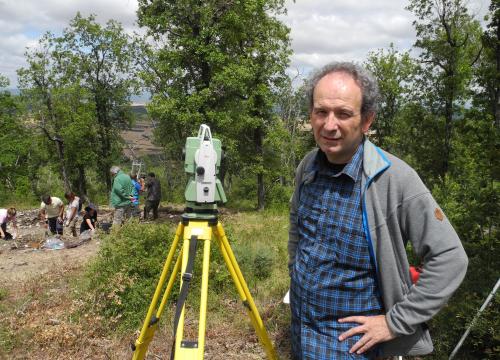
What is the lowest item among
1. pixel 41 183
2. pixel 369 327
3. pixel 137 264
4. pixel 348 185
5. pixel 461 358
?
pixel 41 183

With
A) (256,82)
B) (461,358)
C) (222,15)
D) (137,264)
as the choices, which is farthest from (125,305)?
(256,82)

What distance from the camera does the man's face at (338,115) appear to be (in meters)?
1.50

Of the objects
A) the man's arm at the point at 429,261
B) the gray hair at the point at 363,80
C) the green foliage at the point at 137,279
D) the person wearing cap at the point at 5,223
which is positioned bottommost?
the person wearing cap at the point at 5,223

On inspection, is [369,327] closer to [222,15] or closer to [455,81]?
[222,15]

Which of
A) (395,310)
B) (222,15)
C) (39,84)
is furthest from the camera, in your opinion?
(39,84)

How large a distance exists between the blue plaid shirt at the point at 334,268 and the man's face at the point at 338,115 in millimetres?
83

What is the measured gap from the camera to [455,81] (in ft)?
61.4

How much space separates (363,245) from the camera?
4.94ft

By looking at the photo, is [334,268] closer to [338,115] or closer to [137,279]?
[338,115]

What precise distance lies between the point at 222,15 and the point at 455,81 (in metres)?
12.2

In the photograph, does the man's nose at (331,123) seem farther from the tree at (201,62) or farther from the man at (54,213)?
the tree at (201,62)

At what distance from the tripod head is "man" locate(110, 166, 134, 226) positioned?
7505 millimetres

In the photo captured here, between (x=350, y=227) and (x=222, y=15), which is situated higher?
(x=222, y=15)

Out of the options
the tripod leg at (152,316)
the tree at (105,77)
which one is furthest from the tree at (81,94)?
the tripod leg at (152,316)
